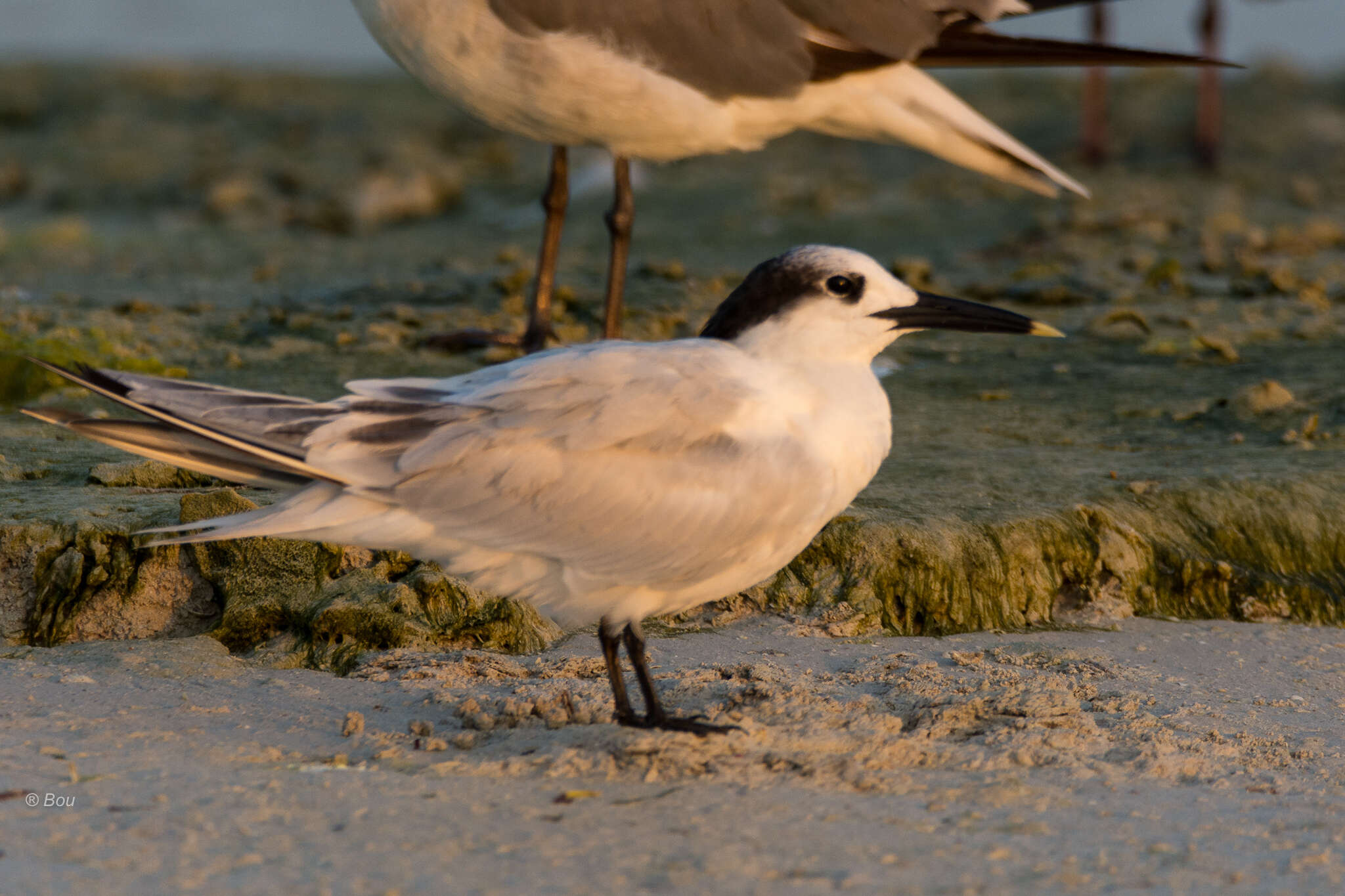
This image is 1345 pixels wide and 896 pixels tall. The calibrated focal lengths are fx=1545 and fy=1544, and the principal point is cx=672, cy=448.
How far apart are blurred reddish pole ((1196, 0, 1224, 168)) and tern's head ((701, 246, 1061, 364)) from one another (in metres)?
8.04

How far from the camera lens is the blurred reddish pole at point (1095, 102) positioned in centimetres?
1038

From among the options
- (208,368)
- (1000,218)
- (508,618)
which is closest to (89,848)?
(508,618)

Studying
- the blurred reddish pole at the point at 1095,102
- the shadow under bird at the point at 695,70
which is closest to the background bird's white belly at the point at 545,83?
the shadow under bird at the point at 695,70

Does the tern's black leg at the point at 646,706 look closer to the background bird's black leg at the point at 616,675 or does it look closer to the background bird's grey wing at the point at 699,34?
the background bird's black leg at the point at 616,675

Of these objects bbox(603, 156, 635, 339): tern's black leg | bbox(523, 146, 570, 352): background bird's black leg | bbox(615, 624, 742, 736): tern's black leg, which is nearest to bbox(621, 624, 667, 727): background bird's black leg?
bbox(615, 624, 742, 736): tern's black leg

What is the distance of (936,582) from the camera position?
3846 mm

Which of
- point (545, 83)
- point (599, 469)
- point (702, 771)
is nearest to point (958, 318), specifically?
point (599, 469)

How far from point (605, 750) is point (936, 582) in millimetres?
1304

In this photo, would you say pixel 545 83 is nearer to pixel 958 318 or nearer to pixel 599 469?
pixel 958 318

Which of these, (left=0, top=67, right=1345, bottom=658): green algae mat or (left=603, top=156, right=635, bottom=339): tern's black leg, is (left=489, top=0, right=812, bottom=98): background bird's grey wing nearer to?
(left=603, top=156, right=635, bottom=339): tern's black leg

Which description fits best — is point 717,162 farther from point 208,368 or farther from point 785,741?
point 785,741

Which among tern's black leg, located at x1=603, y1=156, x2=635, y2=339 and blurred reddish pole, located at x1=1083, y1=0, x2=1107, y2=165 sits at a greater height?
blurred reddish pole, located at x1=1083, y1=0, x2=1107, y2=165

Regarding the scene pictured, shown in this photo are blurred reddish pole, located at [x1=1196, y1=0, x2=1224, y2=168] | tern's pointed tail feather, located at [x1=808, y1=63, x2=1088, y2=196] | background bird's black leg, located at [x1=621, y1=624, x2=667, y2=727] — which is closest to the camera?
background bird's black leg, located at [x1=621, y1=624, x2=667, y2=727]

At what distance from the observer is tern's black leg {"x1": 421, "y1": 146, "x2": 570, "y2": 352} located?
5500 mm
